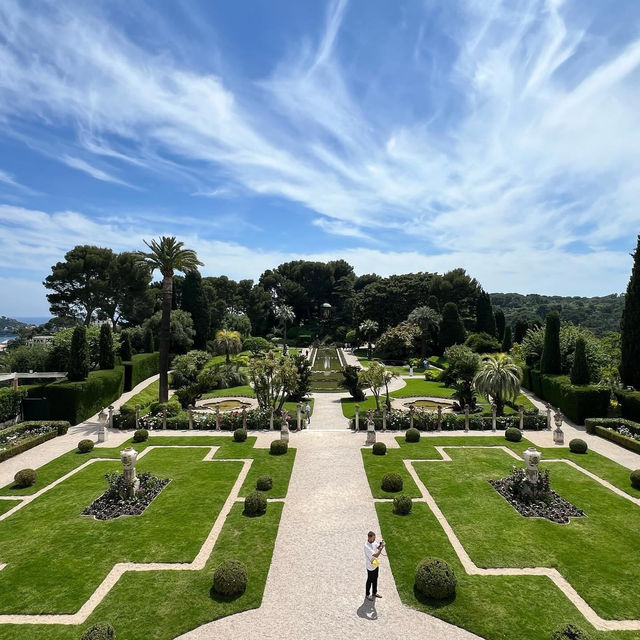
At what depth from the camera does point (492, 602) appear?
1211cm

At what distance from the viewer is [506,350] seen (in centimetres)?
5984

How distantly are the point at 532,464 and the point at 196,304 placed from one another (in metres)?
57.3

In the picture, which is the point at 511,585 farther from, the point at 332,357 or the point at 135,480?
the point at 332,357

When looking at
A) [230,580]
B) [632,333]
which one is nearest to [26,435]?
[230,580]

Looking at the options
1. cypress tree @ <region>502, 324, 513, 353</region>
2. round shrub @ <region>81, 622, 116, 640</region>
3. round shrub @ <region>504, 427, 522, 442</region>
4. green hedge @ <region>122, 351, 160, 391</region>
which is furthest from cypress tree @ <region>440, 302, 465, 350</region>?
round shrub @ <region>81, 622, 116, 640</region>

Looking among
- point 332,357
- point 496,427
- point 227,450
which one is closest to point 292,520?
point 227,450

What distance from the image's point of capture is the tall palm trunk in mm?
36531

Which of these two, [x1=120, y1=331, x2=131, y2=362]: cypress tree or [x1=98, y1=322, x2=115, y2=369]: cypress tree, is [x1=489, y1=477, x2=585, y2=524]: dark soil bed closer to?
[x1=98, y1=322, x2=115, y2=369]: cypress tree

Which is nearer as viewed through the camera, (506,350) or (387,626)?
(387,626)

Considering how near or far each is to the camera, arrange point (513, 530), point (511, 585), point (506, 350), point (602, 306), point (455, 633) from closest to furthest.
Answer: point (455, 633) → point (511, 585) → point (513, 530) → point (506, 350) → point (602, 306)

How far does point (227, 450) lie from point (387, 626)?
16.5m

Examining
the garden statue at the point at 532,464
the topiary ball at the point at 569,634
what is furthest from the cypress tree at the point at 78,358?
the topiary ball at the point at 569,634

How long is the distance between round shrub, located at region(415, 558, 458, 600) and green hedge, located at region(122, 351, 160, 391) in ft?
127

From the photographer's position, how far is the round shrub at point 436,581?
475 inches
